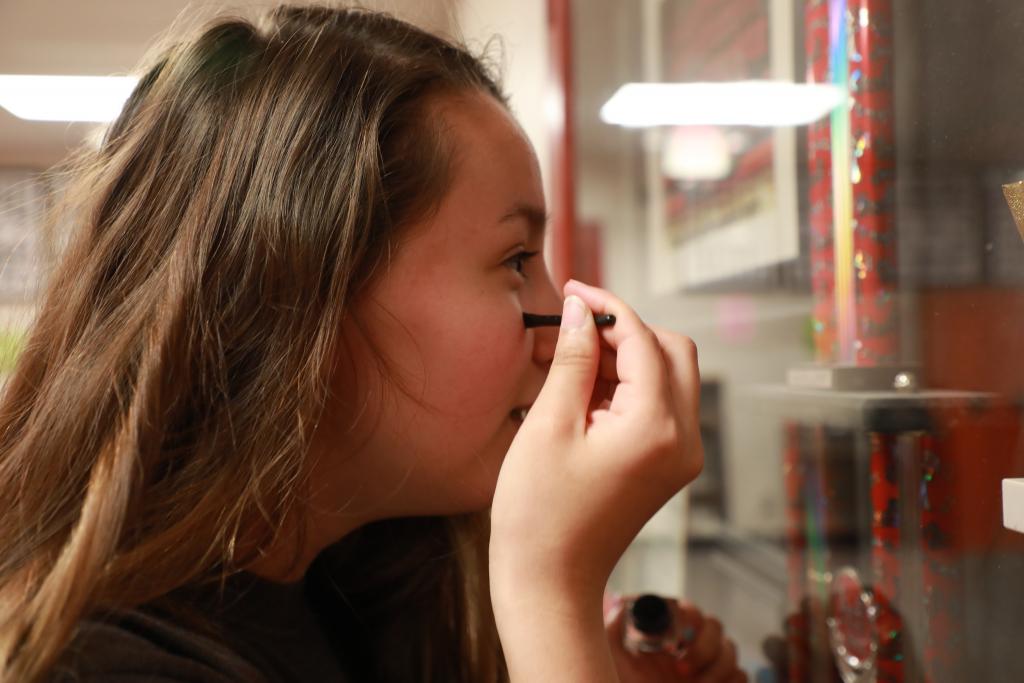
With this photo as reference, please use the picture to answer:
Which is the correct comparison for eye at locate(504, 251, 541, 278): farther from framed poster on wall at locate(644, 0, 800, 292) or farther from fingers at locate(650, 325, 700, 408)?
framed poster on wall at locate(644, 0, 800, 292)

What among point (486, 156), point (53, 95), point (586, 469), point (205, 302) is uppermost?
point (53, 95)

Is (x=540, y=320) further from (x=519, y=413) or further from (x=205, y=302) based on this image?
(x=205, y=302)

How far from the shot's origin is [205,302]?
59cm

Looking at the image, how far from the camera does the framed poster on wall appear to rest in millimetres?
782

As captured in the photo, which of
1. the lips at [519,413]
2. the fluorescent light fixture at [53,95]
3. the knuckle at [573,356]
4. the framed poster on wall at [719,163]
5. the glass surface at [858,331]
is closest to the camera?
the glass surface at [858,331]

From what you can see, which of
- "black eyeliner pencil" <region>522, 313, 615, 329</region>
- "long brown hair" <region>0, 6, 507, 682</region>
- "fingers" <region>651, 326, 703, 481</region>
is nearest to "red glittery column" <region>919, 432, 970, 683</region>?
"fingers" <region>651, 326, 703, 481</region>

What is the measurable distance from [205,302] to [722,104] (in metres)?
0.61

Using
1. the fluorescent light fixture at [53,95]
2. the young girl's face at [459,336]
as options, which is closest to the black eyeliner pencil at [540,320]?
the young girl's face at [459,336]

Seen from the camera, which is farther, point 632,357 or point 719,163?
point 719,163

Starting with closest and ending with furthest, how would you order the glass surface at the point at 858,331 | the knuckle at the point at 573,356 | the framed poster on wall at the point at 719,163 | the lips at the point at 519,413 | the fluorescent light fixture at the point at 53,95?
1. the glass surface at the point at 858,331
2. the knuckle at the point at 573,356
3. the lips at the point at 519,413
4. the framed poster on wall at the point at 719,163
5. the fluorescent light fixture at the point at 53,95

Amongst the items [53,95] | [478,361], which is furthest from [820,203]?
[53,95]

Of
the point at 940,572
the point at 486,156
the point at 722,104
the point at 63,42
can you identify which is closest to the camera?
the point at 940,572

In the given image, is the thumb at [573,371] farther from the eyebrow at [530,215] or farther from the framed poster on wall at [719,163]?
the framed poster on wall at [719,163]

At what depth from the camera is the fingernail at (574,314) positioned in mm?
591
